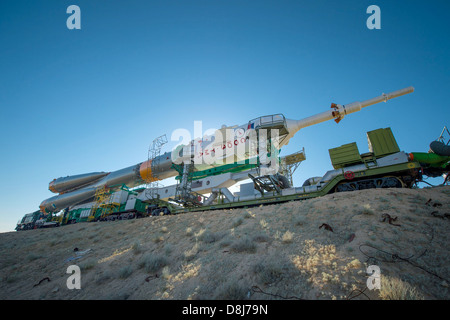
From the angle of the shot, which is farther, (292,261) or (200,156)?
(200,156)

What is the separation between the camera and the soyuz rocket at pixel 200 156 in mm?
15367

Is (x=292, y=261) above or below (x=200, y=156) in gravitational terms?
below

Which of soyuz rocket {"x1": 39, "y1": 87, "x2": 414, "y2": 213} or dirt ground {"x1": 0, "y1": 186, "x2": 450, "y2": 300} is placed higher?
soyuz rocket {"x1": 39, "y1": 87, "x2": 414, "y2": 213}

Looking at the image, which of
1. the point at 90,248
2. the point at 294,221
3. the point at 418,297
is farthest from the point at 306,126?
the point at 90,248

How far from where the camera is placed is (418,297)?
10.0ft

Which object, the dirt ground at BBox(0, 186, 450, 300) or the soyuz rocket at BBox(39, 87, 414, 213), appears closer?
the dirt ground at BBox(0, 186, 450, 300)

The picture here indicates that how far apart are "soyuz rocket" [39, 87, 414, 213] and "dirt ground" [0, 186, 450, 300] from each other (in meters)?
7.86

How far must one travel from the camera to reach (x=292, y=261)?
188 inches

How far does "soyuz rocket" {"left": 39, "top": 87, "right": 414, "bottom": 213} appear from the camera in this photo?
1537cm

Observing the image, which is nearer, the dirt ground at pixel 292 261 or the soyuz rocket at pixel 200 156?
the dirt ground at pixel 292 261

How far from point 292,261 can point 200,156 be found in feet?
55.6

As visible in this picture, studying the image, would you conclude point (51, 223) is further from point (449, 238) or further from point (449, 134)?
point (449, 134)

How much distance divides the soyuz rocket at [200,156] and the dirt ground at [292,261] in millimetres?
7857

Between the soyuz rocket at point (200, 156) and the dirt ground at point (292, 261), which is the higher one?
the soyuz rocket at point (200, 156)
